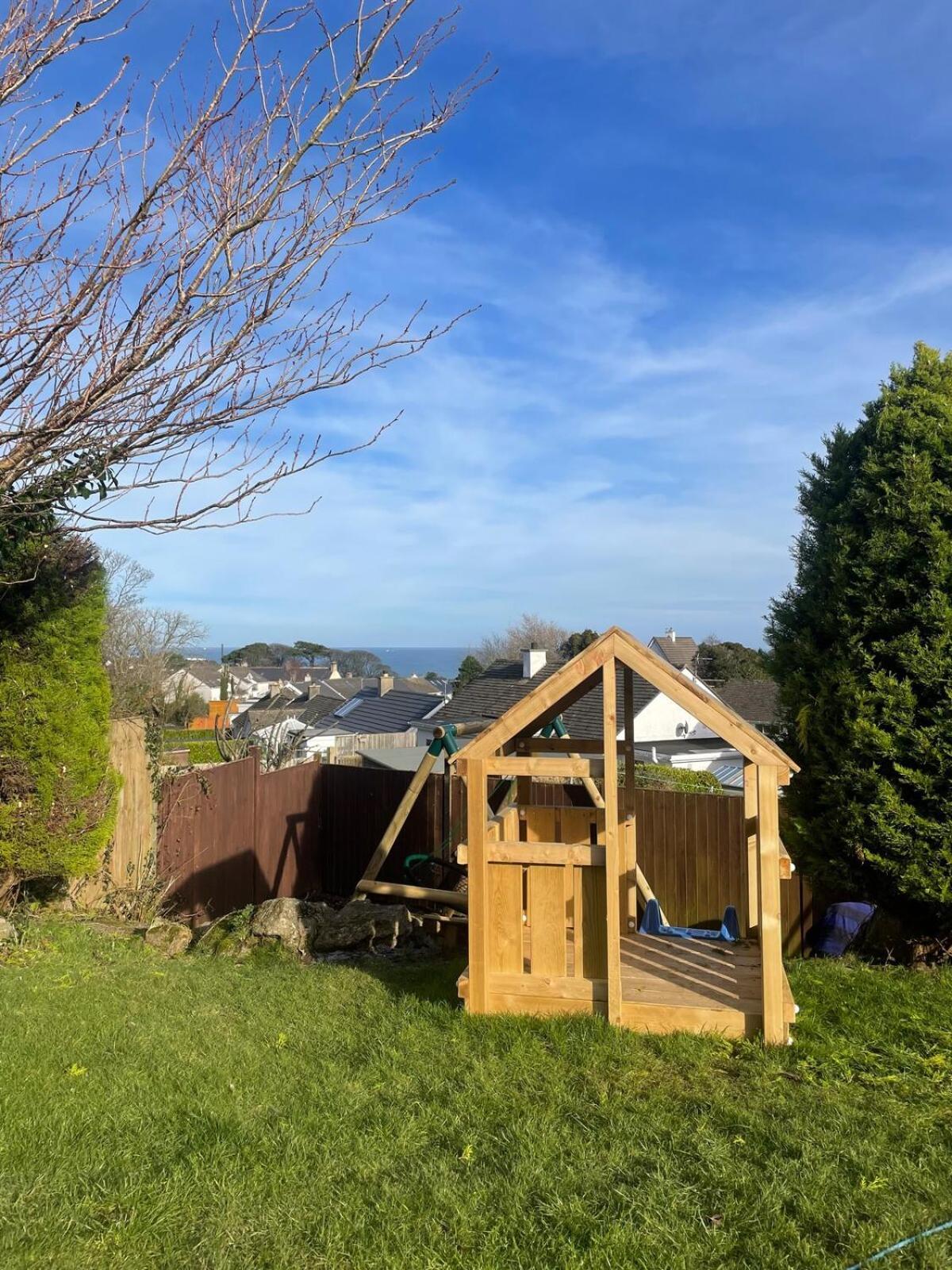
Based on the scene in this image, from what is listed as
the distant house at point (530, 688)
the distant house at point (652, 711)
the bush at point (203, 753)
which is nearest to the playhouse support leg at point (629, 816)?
the distant house at point (530, 688)

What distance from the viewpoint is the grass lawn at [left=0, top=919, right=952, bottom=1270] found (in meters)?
3.37

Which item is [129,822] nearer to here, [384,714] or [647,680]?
[647,680]

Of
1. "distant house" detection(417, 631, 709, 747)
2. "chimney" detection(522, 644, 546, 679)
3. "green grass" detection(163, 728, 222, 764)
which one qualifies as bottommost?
"green grass" detection(163, 728, 222, 764)

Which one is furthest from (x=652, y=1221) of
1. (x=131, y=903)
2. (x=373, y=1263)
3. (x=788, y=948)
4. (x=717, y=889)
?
(x=131, y=903)

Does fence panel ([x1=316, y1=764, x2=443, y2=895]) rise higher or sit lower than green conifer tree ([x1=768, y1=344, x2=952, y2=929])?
lower

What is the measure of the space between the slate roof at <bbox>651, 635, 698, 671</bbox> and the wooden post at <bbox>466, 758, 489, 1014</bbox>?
30.6 metres

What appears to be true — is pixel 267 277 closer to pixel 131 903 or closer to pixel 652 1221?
pixel 652 1221

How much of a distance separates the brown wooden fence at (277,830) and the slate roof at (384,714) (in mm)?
22351

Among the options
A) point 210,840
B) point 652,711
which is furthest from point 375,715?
point 210,840

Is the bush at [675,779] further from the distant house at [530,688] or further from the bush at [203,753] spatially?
the bush at [203,753]

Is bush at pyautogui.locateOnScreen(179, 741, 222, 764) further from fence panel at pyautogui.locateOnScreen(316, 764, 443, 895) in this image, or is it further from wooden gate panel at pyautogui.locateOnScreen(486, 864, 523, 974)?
wooden gate panel at pyautogui.locateOnScreen(486, 864, 523, 974)

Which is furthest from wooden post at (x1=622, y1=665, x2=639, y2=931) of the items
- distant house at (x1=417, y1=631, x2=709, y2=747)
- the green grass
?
the green grass

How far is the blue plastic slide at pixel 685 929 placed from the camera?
738 cm

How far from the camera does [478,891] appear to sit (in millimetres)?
6145
